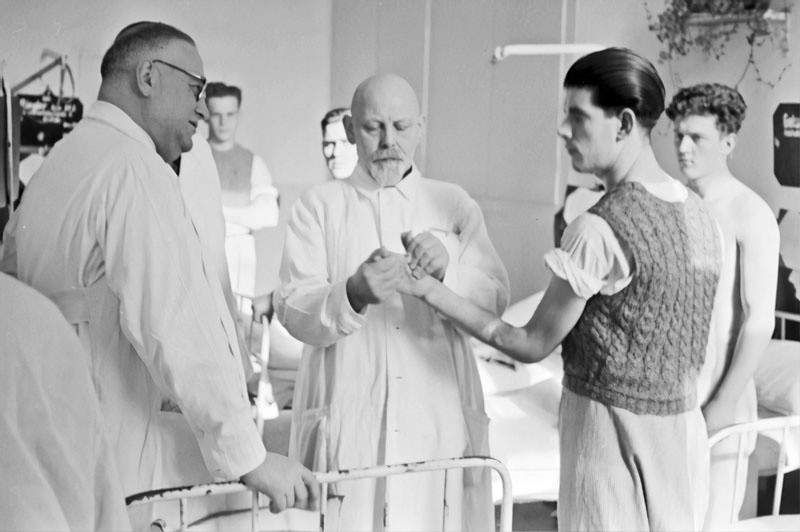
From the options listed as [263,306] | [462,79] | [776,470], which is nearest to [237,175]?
[263,306]

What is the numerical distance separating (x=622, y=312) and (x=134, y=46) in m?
0.94

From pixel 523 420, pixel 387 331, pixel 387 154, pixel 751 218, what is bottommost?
pixel 523 420

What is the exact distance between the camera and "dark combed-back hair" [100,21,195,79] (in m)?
1.56

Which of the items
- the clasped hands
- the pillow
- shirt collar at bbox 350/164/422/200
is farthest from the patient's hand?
the pillow

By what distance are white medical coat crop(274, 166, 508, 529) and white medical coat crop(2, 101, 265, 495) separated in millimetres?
360

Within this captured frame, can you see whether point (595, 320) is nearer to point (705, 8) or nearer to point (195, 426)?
point (195, 426)

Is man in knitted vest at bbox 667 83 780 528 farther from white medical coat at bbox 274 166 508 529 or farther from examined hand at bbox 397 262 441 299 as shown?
examined hand at bbox 397 262 441 299

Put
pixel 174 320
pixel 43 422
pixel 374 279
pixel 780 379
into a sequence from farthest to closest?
pixel 780 379 < pixel 374 279 < pixel 174 320 < pixel 43 422

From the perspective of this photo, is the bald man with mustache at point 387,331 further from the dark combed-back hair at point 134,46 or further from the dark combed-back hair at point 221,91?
the dark combed-back hair at point 134,46

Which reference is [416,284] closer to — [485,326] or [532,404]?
[485,326]

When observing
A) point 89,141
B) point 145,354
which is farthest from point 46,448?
Result: point 89,141

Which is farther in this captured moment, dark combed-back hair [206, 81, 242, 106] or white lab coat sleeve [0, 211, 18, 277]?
dark combed-back hair [206, 81, 242, 106]

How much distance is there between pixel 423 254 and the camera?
181 centimetres

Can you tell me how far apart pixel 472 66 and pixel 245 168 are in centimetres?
53
